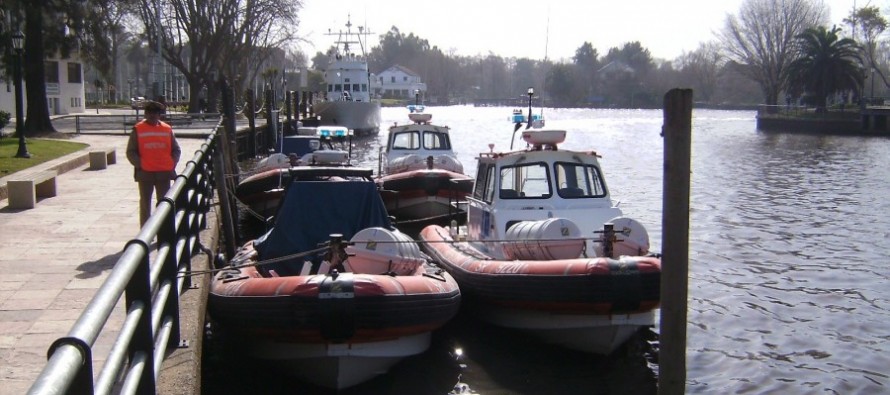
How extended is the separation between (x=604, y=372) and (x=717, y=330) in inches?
108

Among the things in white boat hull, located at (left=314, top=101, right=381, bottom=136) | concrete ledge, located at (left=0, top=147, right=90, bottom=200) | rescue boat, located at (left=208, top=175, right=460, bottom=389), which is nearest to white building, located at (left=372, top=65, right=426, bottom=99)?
white boat hull, located at (left=314, top=101, right=381, bottom=136)

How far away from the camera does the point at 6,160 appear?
69.5 ft

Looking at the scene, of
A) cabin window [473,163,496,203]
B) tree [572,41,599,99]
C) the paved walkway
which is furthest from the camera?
tree [572,41,599,99]

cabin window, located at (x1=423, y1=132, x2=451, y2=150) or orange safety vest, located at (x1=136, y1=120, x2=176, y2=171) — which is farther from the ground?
orange safety vest, located at (x1=136, y1=120, x2=176, y2=171)

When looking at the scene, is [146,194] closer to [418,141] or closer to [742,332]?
[742,332]

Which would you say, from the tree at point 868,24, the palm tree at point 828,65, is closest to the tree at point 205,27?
the palm tree at point 828,65

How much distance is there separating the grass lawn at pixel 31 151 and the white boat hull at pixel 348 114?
28612 millimetres

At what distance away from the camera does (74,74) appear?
58.6 meters

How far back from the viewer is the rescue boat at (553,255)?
399 inches

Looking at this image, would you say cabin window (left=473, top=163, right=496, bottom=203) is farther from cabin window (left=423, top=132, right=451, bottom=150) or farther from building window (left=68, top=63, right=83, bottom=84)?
building window (left=68, top=63, right=83, bottom=84)

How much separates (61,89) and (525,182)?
160 ft

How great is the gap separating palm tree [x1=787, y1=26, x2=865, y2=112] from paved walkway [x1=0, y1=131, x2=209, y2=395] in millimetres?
71610

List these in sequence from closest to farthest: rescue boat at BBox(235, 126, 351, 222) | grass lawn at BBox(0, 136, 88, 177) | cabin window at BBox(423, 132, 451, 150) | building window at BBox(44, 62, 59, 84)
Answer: rescue boat at BBox(235, 126, 351, 222) → grass lawn at BBox(0, 136, 88, 177) → cabin window at BBox(423, 132, 451, 150) → building window at BBox(44, 62, 59, 84)

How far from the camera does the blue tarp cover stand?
37.4 feet
